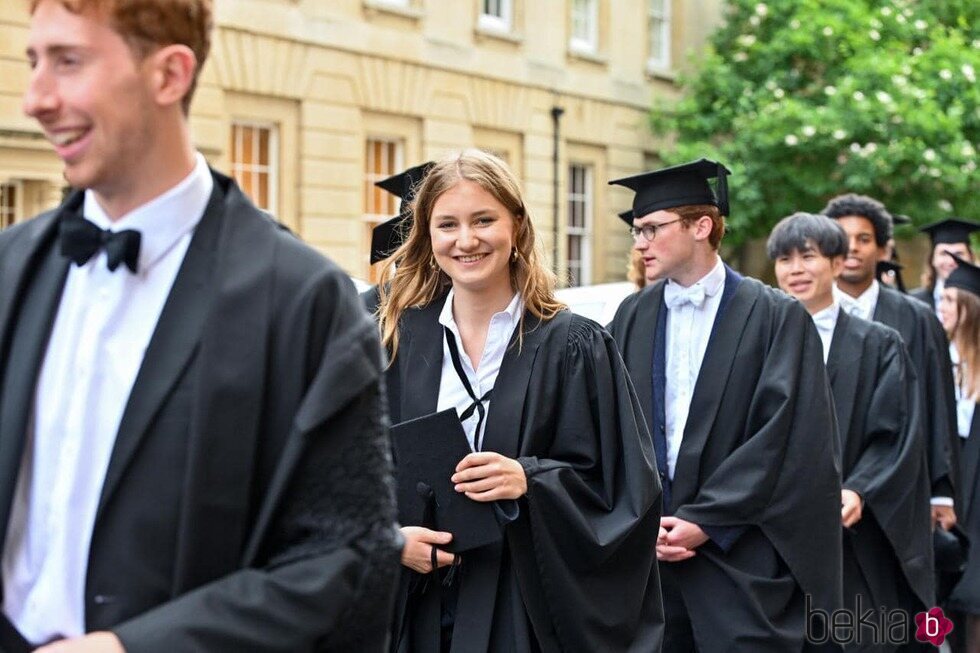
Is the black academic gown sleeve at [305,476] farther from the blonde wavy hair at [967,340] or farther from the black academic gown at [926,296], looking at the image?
the black academic gown at [926,296]

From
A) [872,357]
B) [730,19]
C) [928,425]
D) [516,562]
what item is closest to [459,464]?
[516,562]

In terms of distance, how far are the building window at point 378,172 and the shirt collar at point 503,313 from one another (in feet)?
54.0

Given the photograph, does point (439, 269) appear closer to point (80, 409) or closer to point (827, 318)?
point (80, 409)

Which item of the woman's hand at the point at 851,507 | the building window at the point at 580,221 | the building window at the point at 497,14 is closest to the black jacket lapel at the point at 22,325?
the woman's hand at the point at 851,507

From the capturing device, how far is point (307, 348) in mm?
2277

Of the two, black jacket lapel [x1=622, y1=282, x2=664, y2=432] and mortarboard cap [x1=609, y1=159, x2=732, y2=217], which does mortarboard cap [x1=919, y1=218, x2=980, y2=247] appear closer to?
mortarboard cap [x1=609, y1=159, x2=732, y2=217]

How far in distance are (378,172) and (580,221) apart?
589 cm

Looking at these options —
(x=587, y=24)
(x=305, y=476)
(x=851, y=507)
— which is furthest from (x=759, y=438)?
(x=587, y=24)

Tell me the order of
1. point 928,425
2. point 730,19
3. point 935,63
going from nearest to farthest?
point 928,425 < point 935,63 < point 730,19

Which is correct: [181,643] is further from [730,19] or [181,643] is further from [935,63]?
[730,19]

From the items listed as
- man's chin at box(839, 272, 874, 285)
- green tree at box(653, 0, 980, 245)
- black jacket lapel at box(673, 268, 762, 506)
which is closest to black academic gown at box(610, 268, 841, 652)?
black jacket lapel at box(673, 268, 762, 506)

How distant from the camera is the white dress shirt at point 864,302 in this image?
7.70m

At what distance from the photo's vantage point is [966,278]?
8930mm

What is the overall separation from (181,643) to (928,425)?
6.22 m
